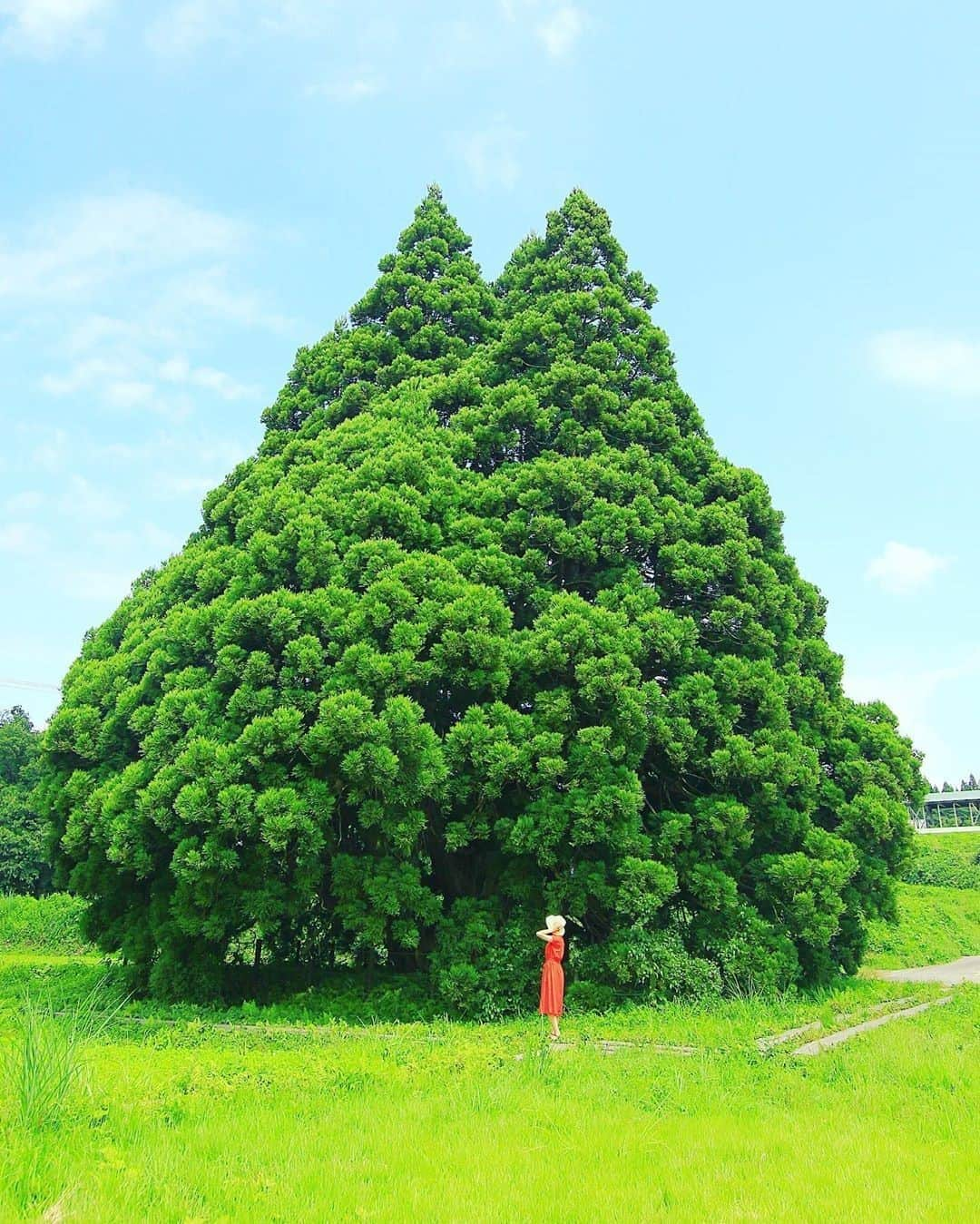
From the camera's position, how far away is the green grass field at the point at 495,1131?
395 centimetres

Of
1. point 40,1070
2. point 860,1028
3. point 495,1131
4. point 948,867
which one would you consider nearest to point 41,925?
point 860,1028

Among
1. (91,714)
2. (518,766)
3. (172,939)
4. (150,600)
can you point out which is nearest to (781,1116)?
(518,766)

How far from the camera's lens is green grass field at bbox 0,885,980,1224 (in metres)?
3.95

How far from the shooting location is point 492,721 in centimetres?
1052

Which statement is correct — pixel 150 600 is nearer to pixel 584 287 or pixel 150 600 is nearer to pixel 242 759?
pixel 242 759

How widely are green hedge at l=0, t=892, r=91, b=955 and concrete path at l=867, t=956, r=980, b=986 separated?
16290 millimetres

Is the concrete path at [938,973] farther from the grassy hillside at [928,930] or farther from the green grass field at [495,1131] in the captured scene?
the green grass field at [495,1131]

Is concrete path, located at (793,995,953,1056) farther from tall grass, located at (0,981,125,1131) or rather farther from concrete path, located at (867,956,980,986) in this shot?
tall grass, located at (0,981,125,1131)

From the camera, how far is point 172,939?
11.3m

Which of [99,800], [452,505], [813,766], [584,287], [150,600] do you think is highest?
[584,287]

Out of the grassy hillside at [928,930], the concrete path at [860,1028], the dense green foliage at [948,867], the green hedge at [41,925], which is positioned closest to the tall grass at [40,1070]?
the concrete path at [860,1028]

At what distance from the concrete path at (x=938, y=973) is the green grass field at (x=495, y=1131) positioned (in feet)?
28.4

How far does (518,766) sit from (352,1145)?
5928mm

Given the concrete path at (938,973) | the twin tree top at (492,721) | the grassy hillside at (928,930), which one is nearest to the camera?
the twin tree top at (492,721)
